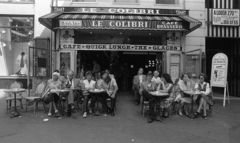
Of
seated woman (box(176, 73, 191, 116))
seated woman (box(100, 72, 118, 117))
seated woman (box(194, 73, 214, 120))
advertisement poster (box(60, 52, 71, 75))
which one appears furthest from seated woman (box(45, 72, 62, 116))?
seated woman (box(194, 73, 214, 120))

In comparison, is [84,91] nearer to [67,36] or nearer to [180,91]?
[180,91]

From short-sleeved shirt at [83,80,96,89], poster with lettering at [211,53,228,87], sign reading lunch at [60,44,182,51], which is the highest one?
sign reading lunch at [60,44,182,51]

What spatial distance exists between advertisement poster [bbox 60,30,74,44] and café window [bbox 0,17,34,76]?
1.69m

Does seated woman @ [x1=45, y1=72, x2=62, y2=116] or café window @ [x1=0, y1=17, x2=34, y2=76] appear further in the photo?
café window @ [x1=0, y1=17, x2=34, y2=76]

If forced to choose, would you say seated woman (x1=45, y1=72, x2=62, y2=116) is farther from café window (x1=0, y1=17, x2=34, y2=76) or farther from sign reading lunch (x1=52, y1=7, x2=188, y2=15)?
sign reading lunch (x1=52, y1=7, x2=188, y2=15)

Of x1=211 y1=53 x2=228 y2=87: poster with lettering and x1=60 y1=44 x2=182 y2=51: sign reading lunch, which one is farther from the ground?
x1=60 y1=44 x2=182 y2=51: sign reading lunch

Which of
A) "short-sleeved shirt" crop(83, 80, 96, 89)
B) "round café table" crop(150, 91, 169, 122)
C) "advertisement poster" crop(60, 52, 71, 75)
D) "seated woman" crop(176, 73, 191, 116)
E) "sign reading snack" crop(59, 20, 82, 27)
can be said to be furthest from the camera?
"advertisement poster" crop(60, 52, 71, 75)

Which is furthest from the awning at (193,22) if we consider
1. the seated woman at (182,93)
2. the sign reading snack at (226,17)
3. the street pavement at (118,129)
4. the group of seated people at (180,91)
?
the street pavement at (118,129)

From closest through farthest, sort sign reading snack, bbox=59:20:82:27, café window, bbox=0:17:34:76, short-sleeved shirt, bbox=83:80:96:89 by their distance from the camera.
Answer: short-sleeved shirt, bbox=83:80:96:89, sign reading snack, bbox=59:20:82:27, café window, bbox=0:17:34:76

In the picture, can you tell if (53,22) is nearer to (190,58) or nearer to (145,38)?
(145,38)

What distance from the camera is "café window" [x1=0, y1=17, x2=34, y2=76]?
369 inches

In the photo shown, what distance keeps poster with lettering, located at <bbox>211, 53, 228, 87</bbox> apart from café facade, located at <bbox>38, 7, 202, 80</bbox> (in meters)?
0.84

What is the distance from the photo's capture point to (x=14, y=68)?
9461 mm

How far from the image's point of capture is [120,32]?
9.46 meters
